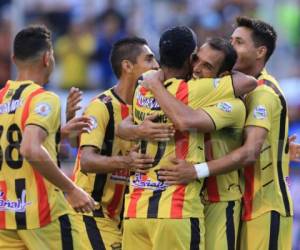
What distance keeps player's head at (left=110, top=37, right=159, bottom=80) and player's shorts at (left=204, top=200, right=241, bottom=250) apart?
162 centimetres

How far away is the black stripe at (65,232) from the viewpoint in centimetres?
763

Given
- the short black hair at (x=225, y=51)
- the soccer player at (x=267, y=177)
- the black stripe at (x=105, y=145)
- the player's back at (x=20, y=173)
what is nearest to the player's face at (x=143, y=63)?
the black stripe at (x=105, y=145)

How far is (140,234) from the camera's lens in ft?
25.2

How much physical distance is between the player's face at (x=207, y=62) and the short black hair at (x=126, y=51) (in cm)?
133

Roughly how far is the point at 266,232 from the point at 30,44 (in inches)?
99.5

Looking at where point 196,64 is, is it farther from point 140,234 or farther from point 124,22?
point 124,22

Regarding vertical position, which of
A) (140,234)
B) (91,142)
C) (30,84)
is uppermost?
(30,84)

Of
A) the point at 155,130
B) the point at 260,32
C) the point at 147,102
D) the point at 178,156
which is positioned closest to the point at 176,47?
the point at 147,102

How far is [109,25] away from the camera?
49.0 feet

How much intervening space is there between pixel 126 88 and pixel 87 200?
1760 mm

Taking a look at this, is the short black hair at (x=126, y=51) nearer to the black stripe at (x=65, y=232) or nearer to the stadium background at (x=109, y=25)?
the black stripe at (x=65, y=232)

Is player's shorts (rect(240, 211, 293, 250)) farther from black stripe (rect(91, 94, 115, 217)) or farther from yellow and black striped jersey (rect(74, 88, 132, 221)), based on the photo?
black stripe (rect(91, 94, 115, 217))

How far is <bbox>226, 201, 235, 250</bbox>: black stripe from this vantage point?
309 inches

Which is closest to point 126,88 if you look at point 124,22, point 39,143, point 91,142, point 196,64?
point 91,142
